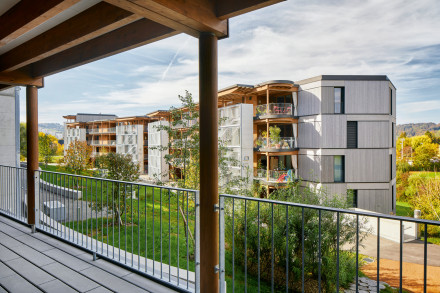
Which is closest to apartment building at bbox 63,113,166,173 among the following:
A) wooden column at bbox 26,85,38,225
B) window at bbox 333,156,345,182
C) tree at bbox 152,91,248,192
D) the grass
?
window at bbox 333,156,345,182

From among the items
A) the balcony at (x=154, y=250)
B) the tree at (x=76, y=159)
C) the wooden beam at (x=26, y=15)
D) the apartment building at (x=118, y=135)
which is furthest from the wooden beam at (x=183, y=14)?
the apartment building at (x=118, y=135)

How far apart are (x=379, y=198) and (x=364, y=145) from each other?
3.61m

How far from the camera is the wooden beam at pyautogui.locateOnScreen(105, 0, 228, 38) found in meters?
1.84

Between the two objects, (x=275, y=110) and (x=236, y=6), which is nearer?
(x=236, y=6)

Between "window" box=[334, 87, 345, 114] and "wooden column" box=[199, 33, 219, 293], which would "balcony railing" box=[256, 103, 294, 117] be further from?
"wooden column" box=[199, 33, 219, 293]

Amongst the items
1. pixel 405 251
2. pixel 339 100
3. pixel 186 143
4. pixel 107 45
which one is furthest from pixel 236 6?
pixel 339 100

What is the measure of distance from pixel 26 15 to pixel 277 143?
58.5 feet

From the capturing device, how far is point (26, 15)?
2.47 meters

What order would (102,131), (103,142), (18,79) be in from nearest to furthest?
(18,79) < (102,131) < (103,142)

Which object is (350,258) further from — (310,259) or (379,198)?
(379,198)

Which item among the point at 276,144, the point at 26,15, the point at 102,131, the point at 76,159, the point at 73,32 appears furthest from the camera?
the point at 102,131

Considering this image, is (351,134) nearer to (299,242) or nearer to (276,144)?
(276,144)

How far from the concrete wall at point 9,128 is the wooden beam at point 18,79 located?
4.15 metres

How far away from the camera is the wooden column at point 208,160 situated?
89.4 inches
